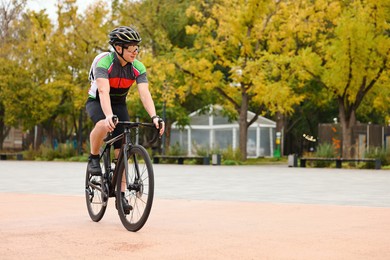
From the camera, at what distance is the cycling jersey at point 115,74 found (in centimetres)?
738

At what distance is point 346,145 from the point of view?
29.9 m

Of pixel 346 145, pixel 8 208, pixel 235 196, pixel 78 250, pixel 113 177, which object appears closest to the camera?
pixel 78 250

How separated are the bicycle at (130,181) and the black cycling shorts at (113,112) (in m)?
0.13

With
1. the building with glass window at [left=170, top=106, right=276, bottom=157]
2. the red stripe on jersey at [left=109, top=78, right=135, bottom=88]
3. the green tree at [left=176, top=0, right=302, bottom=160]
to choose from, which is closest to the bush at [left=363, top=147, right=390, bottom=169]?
the green tree at [left=176, top=0, right=302, bottom=160]

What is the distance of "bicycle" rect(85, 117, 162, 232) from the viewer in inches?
275

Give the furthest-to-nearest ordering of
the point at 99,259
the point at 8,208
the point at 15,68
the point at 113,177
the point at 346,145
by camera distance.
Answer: the point at 15,68, the point at 346,145, the point at 8,208, the point at 113,177, the point at 99,259

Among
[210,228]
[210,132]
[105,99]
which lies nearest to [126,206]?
[210,228]

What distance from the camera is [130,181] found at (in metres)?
7.34

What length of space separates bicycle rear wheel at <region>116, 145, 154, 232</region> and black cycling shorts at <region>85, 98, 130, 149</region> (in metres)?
0.55

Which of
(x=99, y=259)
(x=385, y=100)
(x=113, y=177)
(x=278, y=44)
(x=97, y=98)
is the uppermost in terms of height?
(x=278, y=44)

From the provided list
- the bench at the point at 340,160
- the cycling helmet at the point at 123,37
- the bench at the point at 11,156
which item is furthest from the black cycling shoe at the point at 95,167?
the bench at the point at 11,156

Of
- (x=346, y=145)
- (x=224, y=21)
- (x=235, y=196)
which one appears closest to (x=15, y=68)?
(x=224, y=21)

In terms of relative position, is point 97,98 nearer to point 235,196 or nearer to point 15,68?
point 235,196

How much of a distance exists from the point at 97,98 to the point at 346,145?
23.2 meters
